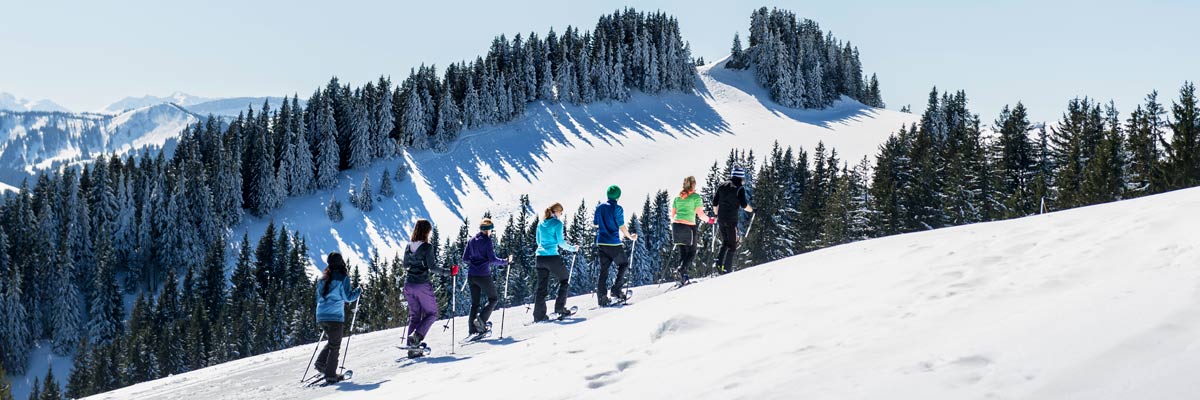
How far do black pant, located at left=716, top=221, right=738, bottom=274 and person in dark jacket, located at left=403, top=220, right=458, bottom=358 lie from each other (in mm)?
6058

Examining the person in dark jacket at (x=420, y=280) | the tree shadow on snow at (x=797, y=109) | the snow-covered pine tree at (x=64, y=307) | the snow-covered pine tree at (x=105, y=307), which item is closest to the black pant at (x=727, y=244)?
the person in dark jacket at (x=420, y=280)

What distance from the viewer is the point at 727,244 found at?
52.5 feet

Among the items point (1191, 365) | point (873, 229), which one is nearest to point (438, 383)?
point (1191, 365)

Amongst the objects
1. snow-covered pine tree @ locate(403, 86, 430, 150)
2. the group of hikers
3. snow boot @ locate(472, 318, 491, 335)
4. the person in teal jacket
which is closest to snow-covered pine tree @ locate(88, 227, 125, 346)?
snow-covered pine tree @ locate(403, 86, 430, 150)

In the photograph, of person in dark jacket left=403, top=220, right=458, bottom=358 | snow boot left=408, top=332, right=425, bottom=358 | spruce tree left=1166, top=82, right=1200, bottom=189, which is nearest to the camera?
person in dark jacket left=403, top=220, right=458, bottom=358

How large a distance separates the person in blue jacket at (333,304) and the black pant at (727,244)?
7558 mm

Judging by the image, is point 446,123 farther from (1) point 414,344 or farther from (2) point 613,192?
(1) point 414,344

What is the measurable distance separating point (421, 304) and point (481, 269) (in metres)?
1.39

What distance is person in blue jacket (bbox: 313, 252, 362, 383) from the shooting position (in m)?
11.0

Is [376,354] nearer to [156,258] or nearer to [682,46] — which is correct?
[156,258]

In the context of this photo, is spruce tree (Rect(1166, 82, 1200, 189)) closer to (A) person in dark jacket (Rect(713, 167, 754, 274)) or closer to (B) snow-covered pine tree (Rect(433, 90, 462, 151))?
(A) person in dark jacket (Rect(713, 167, 754, 274))

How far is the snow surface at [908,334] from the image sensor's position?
5.29m

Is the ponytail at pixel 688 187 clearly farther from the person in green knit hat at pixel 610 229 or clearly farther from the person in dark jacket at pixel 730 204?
the person in green knit hat at pixel 610 229

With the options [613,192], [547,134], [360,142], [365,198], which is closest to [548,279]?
[613,192]
